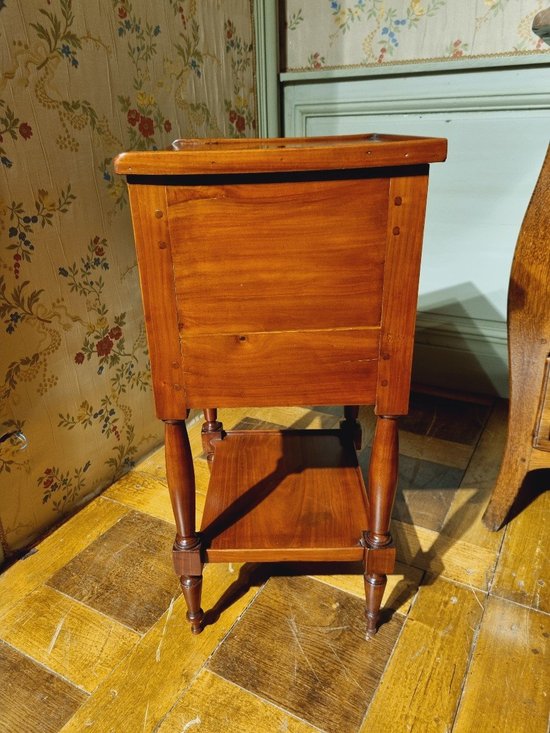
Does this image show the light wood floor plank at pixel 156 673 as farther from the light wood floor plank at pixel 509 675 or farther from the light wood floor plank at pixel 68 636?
the light wood floor plank at pixel 509 675

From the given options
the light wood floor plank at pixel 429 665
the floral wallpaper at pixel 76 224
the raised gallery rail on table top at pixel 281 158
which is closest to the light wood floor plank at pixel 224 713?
the light wood floor plank at pixel 429 665

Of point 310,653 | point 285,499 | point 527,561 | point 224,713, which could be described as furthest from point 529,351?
point 224,713

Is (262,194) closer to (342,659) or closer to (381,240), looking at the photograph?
(381,240)

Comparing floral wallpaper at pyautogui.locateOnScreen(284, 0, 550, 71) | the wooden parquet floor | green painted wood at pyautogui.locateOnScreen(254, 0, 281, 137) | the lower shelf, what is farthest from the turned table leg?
floral wallpaper at pyautogui.locateOnScreen(284, 0, 550, 71)

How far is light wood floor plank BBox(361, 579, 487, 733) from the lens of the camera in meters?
0.71

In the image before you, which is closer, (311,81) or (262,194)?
(262,194)

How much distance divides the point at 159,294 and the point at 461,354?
116 centimetres

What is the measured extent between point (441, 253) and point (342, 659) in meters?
1.11

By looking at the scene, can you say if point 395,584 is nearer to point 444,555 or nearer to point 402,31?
point 444,555

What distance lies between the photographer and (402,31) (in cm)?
134

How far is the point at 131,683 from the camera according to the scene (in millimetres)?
762

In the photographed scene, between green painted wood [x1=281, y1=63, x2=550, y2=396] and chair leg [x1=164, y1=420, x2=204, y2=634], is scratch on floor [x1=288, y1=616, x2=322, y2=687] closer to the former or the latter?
chair leg [x1=164, y1=420, x2=204, y2=634]

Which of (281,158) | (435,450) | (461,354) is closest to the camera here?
(281,158)

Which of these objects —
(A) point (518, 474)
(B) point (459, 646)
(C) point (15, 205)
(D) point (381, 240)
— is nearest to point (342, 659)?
(B) point (459, 646)
